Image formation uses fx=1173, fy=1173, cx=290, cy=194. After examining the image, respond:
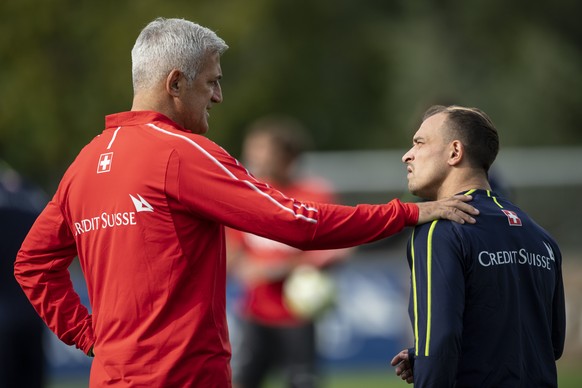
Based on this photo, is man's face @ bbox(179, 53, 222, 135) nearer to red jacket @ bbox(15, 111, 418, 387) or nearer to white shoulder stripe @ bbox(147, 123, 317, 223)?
red jacket @ bbox(15, 111, 418, 387)

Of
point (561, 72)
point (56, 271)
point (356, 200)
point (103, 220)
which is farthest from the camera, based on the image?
point (561, 72)

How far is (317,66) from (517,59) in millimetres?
4550

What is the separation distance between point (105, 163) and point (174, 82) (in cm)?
46

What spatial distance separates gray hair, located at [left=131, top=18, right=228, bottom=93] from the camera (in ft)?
16.6

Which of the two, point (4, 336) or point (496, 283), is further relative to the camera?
point (4, 336)

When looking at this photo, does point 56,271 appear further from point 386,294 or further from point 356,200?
point 356,200

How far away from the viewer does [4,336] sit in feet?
29.1

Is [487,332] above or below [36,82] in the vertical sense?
below

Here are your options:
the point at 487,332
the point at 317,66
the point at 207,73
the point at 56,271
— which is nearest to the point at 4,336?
the point at 56,271

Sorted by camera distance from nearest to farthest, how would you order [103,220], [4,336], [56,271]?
[103,220] < [56,271] < [4,336]

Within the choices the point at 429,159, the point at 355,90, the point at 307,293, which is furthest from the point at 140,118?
the point at 355,90

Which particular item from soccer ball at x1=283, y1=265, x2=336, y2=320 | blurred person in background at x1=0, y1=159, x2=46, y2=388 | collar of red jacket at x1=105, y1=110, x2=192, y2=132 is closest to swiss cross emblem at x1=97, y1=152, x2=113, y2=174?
collar of red jacket at x1=105, y1=110, x2=192, y2=132

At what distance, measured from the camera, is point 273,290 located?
9727mm

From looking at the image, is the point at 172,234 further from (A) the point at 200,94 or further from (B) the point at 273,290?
(B) the point at 273,290
